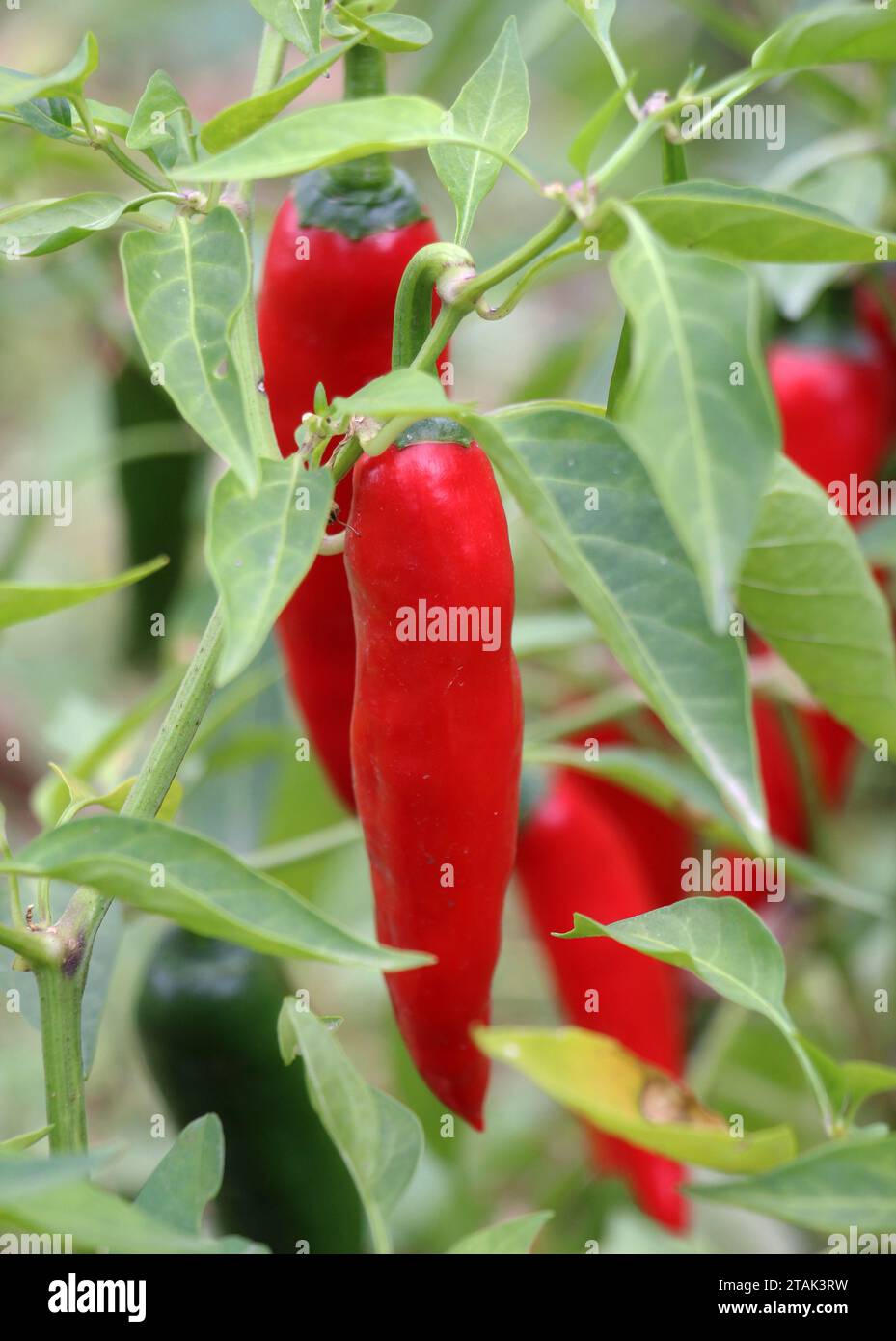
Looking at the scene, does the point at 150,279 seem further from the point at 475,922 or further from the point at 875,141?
the point at 875,141

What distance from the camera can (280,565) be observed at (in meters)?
0.52

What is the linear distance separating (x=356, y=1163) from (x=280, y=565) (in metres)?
0.25

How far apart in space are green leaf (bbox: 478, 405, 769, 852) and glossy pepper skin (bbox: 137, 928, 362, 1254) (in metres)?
0.46

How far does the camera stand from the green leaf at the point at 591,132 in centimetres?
53

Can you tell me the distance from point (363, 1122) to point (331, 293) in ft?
1.24

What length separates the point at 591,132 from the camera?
0.54m

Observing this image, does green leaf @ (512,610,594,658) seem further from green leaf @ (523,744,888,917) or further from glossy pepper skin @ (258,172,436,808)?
glossy pepper skin @ (258,172,436,808)

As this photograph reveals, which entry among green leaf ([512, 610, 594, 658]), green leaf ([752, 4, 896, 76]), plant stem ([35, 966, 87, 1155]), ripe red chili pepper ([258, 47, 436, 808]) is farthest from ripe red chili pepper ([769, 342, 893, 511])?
plant stem ([35, 966, 87, 1155])

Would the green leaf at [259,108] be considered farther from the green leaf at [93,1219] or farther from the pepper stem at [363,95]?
the green leaf at [93,1219]

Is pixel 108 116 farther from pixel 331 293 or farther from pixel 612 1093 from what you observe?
pixel 612 1093

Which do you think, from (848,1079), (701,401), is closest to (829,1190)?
(848,1079)

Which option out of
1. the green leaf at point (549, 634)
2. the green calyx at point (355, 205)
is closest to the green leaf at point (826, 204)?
the green leaf at point (549, 634)

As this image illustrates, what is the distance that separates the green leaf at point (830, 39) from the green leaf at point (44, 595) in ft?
0.96
